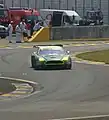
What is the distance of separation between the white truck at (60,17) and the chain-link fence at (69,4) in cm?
399

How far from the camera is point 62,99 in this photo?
15.8 metres

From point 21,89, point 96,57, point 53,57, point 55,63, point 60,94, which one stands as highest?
point 53,57

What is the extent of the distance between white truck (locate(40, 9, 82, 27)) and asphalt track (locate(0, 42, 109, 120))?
1219 inches

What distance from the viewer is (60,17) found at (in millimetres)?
59969

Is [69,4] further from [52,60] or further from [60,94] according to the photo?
[60,94]

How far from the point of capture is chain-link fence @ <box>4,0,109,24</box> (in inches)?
2739

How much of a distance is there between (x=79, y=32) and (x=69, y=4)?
2370 centimetres

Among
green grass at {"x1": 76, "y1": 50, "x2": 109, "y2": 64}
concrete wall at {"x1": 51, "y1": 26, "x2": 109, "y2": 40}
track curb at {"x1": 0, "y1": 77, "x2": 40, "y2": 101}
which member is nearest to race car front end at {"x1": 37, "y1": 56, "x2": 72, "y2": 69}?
track curb at {"x1": 0, "y1": 77, "x2": 40, "y2": 101}

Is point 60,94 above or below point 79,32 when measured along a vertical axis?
below

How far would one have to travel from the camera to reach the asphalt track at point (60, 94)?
13.0 m

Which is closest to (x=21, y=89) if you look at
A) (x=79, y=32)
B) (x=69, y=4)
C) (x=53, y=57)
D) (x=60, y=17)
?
(x=53, y=57)

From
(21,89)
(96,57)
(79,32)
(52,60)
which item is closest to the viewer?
(21,89)

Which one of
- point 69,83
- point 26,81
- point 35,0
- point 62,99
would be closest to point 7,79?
point 26,81

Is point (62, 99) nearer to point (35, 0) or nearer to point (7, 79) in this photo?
point (7, 79)
